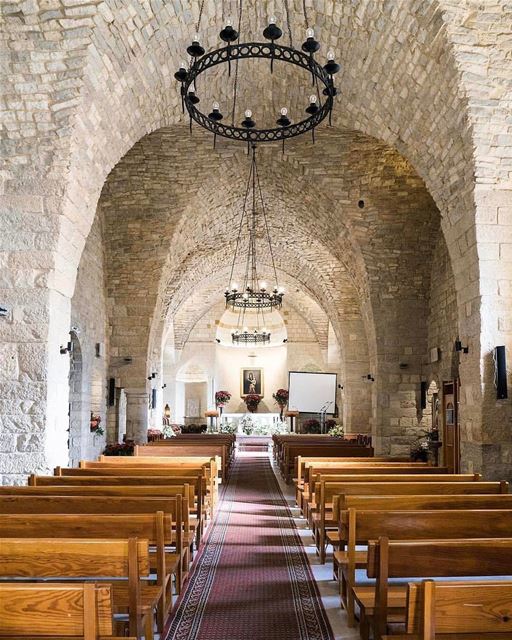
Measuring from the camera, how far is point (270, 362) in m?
27.2

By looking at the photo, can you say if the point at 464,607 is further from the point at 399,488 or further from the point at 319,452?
the point at 319,452

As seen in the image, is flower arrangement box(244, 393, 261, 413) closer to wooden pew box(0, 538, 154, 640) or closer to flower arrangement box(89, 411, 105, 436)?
flower arrangement box(89, 411, 105, 436)

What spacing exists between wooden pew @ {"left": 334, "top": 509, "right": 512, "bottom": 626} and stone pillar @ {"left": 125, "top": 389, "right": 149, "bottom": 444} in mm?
10475

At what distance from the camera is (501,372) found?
660cm

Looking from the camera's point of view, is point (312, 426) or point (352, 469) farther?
point (312, 426)

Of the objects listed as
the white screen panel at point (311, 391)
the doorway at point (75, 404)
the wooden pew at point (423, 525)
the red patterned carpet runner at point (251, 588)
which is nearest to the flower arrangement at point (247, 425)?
the white screen panel at point (311, 391)

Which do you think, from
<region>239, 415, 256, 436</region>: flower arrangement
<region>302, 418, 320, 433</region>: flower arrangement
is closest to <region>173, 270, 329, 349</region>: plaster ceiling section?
<region>302, 418, 320, 433</region>: flower arrangement

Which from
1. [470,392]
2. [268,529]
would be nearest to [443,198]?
[470,392]

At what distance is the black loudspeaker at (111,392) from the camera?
13.5 metres

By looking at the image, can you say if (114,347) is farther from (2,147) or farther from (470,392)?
(470,392)

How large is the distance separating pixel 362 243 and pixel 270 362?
15.7 metres

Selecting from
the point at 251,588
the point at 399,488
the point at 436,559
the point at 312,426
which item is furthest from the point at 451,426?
the point at 312,426

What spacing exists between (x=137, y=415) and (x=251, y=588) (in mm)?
9518

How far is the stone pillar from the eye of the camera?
1370cm
